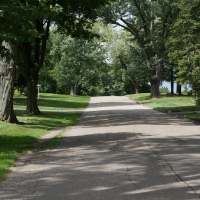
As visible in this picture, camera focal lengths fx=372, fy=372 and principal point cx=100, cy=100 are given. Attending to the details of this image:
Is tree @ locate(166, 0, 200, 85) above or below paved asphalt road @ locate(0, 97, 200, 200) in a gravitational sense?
above

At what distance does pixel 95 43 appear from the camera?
207 ft

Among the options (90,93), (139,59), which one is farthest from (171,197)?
(90,93)

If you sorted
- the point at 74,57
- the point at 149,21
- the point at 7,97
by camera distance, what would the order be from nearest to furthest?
1. the point at 7,97
2. the point at 149,21
3. the point at 74,57

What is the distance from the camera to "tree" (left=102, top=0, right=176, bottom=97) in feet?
137

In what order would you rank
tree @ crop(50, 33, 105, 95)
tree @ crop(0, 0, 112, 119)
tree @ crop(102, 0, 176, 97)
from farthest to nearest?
tree @ crop(50, 33, 105, 95)
tree @ crop(102, 0, 176, 97)
tree @ crop(0, 0, 112, 119)

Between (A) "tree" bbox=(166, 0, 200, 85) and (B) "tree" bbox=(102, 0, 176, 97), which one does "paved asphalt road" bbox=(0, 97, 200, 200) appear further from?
(B) "tree" bbox=(102, 0, 176, 97)

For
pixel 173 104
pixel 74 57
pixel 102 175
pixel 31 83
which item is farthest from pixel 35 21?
pixel 74 57

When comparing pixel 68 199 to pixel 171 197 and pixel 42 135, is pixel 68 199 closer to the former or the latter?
pixel 171 197

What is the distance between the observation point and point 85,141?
12531mm

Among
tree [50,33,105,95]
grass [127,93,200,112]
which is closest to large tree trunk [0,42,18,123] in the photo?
grass [127,93,200,112]

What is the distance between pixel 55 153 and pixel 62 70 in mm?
55517

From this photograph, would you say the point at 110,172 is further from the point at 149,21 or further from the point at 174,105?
the point at 149,21

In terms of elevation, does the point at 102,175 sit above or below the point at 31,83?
below

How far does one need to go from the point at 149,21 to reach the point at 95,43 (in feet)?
66.1
